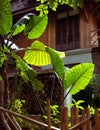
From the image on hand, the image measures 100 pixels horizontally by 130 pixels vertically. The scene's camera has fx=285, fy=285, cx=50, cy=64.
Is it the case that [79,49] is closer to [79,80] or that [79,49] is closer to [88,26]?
[88,26]

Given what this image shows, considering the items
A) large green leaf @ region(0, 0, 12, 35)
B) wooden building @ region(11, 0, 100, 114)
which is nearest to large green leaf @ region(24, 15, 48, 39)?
large green leaf @ region(0, 0, 12, 35)

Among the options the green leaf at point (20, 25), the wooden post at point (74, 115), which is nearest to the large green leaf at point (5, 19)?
the green leaf at point (20, 25)

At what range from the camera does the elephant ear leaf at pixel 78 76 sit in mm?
3488

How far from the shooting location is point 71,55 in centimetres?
1235

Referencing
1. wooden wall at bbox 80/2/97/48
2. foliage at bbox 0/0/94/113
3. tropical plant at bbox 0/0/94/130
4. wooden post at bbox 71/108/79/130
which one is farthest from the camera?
wooden wall at bbox 80/2/97/48

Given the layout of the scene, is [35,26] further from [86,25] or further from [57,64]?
[86,25]

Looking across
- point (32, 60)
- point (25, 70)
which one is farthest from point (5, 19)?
point (32, 60)

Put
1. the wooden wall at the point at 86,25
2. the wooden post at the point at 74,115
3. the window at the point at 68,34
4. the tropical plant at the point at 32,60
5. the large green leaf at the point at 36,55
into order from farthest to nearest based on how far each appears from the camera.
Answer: the window at the point at 68,34
the wooden wall at the point at 86,25
the large green leaf at the point at 36,55
the tropical plant at the point at 32,60
the wooden post at the point at 74,115

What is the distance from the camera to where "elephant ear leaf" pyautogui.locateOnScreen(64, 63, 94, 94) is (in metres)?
3.49

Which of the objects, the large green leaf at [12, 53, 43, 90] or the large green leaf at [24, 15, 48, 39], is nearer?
the large green leaf at [12, 53, 43, 90]

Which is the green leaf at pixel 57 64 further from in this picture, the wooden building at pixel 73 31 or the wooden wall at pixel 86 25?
the wooden wall at pixel 86 25

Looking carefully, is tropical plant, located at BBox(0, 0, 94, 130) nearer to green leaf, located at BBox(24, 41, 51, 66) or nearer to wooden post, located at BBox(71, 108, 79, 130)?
green leaf, located at BBox(24, 41, 51, 66)

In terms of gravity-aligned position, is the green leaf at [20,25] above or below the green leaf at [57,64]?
above

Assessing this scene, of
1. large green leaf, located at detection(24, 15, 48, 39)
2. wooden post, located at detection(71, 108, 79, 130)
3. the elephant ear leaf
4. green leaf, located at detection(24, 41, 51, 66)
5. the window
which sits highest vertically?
the window
